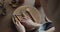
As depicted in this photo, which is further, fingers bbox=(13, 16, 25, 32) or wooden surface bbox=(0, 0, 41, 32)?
wooden surface bbox=(0, 0, 41, 32)

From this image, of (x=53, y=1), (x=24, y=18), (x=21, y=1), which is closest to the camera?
(x=53, y=1)

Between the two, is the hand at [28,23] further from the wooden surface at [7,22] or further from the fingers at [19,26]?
the wooden surface at [7,22]

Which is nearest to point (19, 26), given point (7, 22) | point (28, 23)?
point (28, 23)

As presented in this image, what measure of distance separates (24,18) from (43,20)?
27 cm

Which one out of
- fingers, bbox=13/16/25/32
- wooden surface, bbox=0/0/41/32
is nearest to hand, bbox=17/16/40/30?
fingers, bbox=13/16/25/32

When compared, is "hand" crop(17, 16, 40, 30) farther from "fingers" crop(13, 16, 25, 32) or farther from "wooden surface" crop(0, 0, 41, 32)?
"wooden surface" crop(0, 0, 41, 32)

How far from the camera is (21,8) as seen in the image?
1604 mm

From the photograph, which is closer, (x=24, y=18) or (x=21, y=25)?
(x=21, y=25)

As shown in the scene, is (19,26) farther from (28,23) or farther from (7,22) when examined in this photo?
(7,22)

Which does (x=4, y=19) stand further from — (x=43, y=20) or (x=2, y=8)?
(x=43, y=20)

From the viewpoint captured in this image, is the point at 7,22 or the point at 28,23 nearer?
the point at 28,23

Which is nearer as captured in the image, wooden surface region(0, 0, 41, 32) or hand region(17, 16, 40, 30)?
hand region(17, 16, 40, 30)

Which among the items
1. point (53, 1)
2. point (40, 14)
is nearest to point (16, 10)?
point (40, 14)

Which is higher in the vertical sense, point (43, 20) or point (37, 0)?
point (37, 0)
